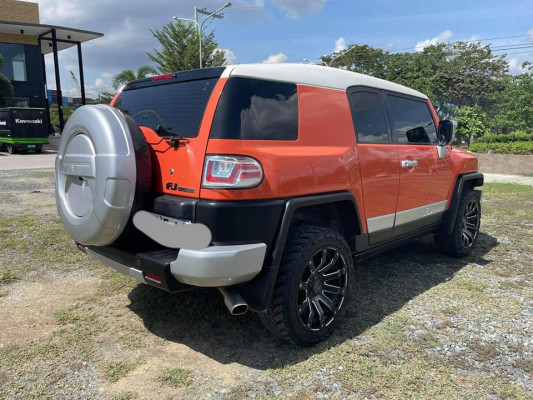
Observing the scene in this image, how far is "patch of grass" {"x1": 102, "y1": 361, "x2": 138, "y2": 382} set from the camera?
2.46m

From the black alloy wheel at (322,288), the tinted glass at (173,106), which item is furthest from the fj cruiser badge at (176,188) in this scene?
the black alloy wheel at (322,288)

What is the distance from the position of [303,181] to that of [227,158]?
57cm

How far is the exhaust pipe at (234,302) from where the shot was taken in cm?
242

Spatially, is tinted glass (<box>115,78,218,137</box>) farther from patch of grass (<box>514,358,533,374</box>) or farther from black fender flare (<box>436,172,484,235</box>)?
black fender flare (<box>436,172,484,235</box>)

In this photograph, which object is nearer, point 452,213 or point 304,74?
point 304,74

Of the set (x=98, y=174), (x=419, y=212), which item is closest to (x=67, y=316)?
(x=98, y=174)

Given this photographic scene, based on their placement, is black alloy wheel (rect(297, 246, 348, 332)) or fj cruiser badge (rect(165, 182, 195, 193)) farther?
black alloy wheel (rect(297, 246, 348, 332))

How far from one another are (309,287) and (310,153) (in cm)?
93

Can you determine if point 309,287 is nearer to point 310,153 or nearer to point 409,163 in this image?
point 310,153

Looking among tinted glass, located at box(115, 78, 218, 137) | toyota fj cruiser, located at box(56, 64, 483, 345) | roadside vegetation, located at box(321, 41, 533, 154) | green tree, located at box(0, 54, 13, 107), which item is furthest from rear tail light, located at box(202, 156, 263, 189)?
roadside vegetation, located at box(321, 41, 533, 154)

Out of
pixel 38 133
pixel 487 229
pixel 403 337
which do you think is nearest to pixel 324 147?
pixel 403 337

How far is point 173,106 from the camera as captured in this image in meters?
2.75

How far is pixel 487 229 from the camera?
20.7 feet

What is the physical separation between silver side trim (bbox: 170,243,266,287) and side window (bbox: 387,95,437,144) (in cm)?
211
